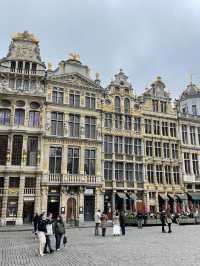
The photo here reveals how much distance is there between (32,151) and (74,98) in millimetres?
9591

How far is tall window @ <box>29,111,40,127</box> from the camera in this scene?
35853 millimetres

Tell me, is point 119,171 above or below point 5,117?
below

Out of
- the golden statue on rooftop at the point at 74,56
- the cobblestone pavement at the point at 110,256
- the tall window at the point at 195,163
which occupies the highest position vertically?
the golden statue on rooftop at the point at 74,56

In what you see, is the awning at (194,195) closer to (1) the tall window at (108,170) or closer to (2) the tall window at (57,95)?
(1) the tall window at (108,170)

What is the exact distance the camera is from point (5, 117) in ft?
115

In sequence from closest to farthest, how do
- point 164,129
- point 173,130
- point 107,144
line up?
point 107,144, point 164,129, point 173,130

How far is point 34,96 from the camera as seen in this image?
36.1 meters

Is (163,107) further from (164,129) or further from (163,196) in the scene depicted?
(163,196)

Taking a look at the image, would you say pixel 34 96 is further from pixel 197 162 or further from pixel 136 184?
pixel 197 162

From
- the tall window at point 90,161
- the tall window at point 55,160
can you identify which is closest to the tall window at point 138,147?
the tall window at point 90,161

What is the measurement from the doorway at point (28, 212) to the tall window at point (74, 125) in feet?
33.6

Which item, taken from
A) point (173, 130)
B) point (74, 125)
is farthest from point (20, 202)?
point (173, 130)

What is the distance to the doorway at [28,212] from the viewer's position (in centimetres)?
3309

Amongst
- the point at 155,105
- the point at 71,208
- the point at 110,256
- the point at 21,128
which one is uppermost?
the point at 155,105
